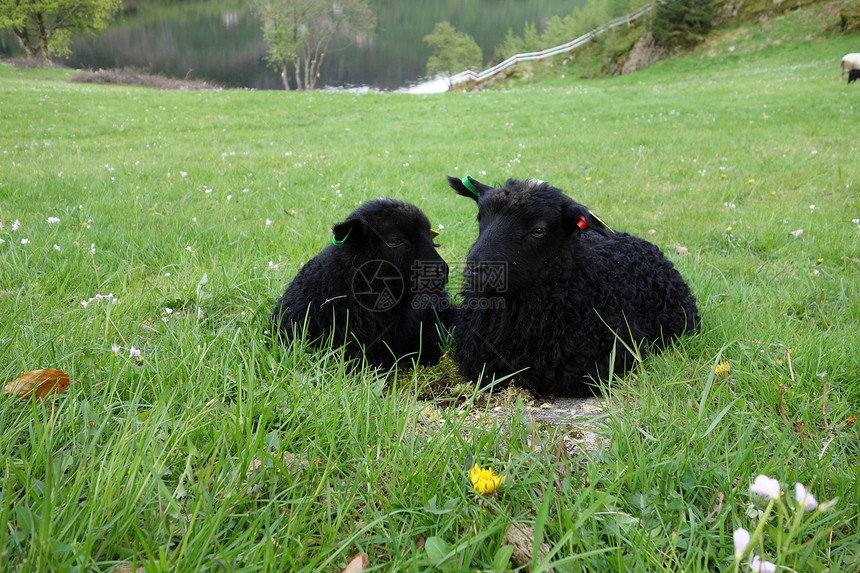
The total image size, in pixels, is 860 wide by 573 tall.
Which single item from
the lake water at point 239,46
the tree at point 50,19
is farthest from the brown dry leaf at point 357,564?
the tree at point 50,19

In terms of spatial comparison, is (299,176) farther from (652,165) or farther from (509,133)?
(509,133)

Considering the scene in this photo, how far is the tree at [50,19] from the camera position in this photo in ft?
152

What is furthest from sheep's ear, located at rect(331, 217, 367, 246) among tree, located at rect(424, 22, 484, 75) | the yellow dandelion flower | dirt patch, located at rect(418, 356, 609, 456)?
tree, located at rect(424, 22, 484, 75)

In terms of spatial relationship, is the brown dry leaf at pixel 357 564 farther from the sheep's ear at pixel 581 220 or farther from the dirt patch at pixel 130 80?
the dirt patch at pixel 130 80

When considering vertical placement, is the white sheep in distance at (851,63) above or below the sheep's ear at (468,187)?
above

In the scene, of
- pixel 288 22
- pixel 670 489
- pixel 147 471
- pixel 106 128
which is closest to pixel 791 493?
pixel 670 489

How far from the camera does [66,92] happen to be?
2214 centimetres

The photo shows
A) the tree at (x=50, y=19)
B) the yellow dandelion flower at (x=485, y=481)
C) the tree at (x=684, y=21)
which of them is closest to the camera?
the yellow dandelion flower at (x=485, y=481)

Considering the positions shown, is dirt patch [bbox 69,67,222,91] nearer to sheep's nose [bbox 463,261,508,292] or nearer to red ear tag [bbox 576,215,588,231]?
sheep's nose [bbox 463,261,508,292]

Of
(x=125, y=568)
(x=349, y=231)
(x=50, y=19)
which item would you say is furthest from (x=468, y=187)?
(x=50, y=19)

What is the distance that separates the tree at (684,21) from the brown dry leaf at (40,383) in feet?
146

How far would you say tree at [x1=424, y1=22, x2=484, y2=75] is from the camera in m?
68.9

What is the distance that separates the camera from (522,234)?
310 cm

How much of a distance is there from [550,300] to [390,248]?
1.24 meters
